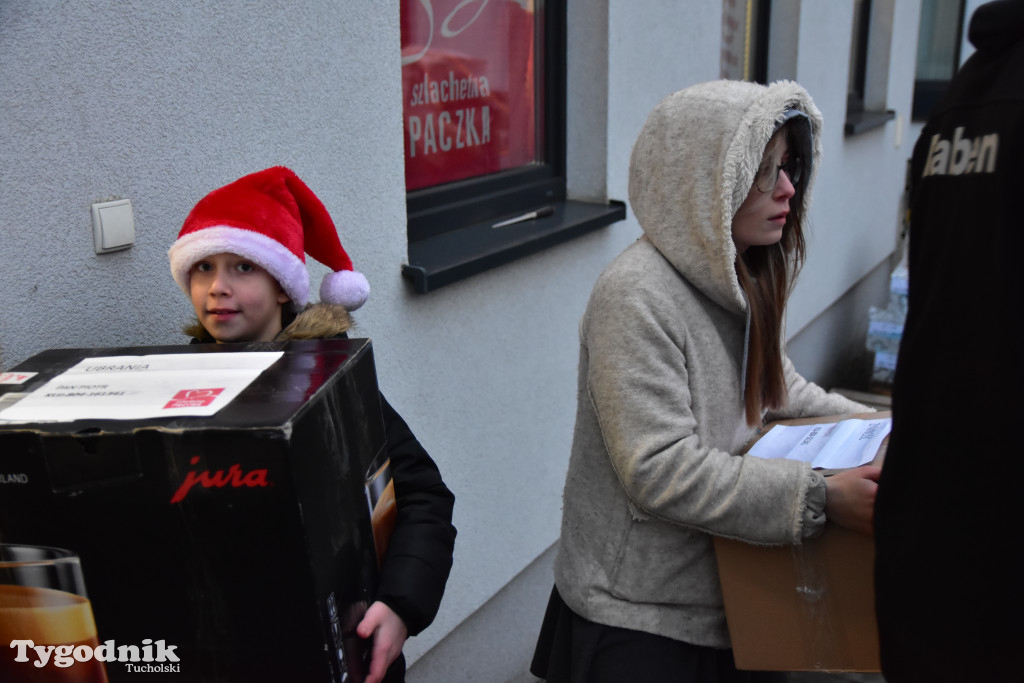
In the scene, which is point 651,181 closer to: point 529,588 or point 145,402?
point 145,402

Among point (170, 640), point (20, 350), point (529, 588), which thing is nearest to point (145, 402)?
point (170, 640)

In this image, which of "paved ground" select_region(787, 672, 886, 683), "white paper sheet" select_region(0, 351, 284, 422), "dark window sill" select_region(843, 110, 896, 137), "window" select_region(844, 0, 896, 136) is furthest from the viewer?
"window" select_region(844, 0, 896, 136)

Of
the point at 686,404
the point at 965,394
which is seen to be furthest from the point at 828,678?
the point at 965,394

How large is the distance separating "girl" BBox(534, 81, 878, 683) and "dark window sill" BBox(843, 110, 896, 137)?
439 centimetres

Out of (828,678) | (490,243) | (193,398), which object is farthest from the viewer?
(828,678)

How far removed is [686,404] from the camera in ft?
5.06

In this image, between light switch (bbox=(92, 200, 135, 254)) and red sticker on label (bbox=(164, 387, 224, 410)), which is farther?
light switch (bbox=(92, 200, 135, 254))

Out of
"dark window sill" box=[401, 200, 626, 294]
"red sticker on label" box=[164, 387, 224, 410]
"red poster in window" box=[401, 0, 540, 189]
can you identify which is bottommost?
"dark window sill" box=[401, 200, 626, 294]

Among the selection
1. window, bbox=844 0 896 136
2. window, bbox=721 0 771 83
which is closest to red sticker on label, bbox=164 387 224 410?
window, bbox=721 0 771 83

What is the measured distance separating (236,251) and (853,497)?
1030 mm

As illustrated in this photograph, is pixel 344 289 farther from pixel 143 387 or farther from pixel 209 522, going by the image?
pixel 209 522

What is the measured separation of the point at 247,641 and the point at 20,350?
74 cm

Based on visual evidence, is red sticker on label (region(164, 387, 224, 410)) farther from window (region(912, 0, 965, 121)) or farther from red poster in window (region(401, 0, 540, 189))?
window (region(912, 0, 965, 121))

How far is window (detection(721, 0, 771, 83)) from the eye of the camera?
4695 mm
